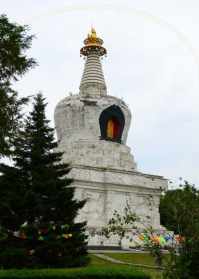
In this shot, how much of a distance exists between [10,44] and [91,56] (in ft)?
A: 112

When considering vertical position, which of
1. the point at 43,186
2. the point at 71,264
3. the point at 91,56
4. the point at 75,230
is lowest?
the point at 71,264

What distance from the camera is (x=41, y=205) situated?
78.3 feet

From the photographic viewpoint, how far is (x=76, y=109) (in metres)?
48.0

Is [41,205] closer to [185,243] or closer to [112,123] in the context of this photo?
[185,243]

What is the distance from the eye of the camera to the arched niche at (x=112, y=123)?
158ft

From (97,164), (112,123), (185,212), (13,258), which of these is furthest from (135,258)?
(112,123)

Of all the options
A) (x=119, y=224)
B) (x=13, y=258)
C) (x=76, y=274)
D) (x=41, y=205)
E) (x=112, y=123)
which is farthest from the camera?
(x=112, y=123)

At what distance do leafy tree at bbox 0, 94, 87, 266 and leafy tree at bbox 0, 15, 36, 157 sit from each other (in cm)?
473

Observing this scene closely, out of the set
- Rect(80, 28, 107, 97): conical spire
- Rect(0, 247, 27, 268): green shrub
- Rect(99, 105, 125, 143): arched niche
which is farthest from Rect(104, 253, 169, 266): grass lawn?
Rect(80, 28, 107, 97): conical spire

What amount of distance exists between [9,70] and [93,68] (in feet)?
108

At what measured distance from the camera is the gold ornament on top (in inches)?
2009

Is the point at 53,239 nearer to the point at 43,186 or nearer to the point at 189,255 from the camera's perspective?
the point at 43,186

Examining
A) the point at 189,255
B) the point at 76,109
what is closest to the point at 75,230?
the point at 189,255

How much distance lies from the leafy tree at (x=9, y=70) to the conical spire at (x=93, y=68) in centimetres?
3139
